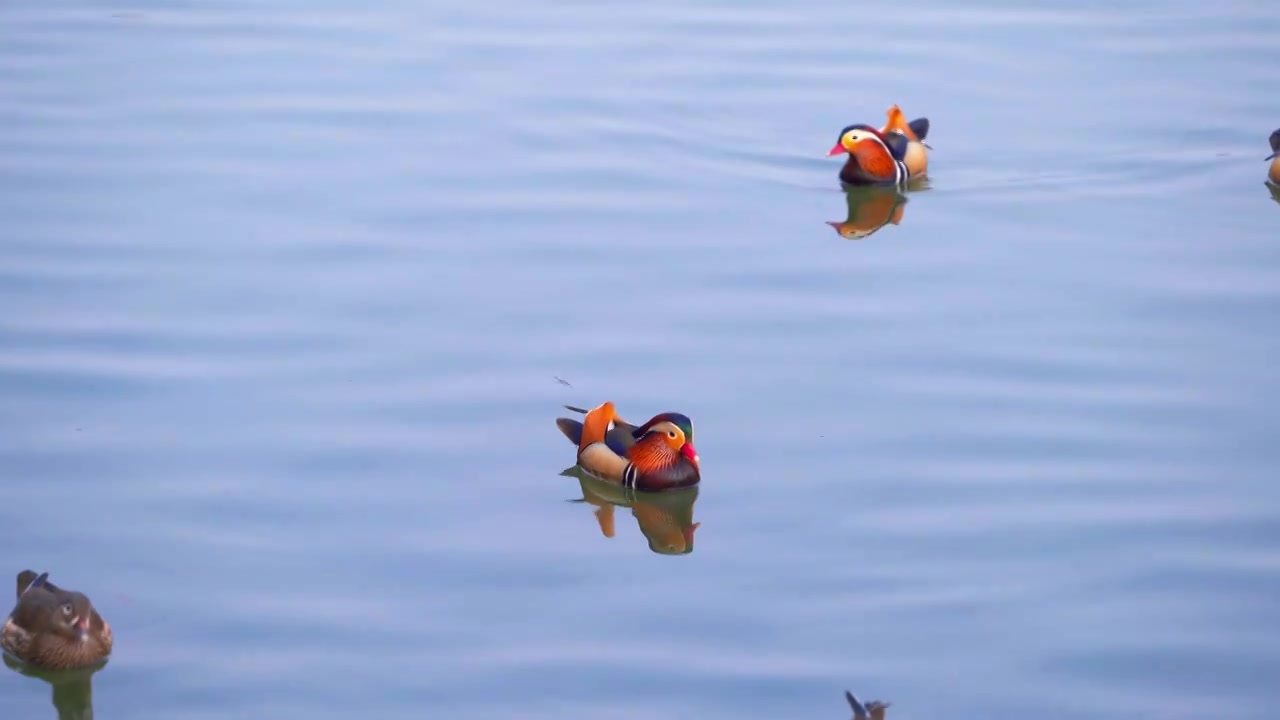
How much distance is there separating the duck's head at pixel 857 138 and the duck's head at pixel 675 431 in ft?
19.9

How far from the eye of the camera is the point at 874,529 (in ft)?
34.3

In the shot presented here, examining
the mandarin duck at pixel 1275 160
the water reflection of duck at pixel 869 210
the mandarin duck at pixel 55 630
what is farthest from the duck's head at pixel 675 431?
the mandarin duck at pixel 1275 160

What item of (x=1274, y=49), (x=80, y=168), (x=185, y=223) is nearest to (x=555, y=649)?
(x=185, y=223)

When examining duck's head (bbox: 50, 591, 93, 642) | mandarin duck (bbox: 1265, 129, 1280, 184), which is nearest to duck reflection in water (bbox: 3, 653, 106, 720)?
duck's head (bbox: 50, 591, 93, 642)

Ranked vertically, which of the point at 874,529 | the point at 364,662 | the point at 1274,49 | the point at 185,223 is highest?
the point at 1274,49

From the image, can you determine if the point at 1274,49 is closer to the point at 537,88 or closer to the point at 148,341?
the point at 537,88

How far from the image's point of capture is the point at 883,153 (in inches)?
659

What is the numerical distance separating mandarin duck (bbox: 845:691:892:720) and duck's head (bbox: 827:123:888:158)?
874cm

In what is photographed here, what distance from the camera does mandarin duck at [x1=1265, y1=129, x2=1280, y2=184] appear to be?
53.8ft

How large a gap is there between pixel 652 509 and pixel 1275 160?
25.3 ft

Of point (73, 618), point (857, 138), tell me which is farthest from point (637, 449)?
point (857, 138)

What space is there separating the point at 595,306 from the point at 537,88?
21.0 feet

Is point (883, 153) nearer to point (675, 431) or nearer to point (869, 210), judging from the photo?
point (869, 210)

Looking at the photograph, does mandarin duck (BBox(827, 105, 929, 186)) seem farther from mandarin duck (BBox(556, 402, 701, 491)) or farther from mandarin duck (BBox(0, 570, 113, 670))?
mandarin duck (BBox(0, 570, 113, 670))
